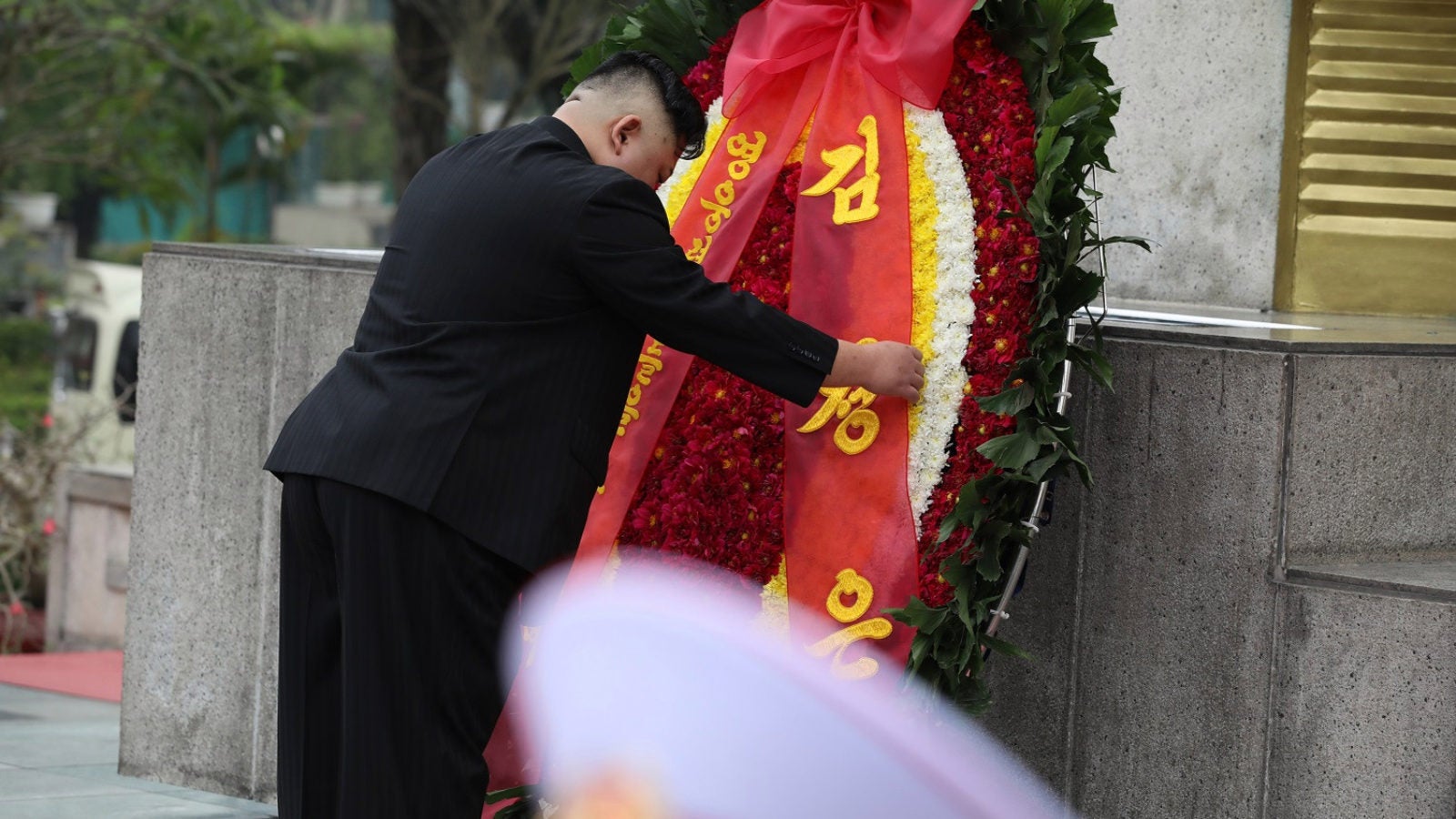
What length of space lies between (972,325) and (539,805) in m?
1.37

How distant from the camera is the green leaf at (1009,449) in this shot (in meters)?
3.48

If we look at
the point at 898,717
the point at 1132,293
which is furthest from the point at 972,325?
the point at 1132,293

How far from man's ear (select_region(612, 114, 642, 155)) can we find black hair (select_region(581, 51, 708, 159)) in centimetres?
6

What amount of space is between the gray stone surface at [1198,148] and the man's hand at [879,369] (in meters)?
2.12

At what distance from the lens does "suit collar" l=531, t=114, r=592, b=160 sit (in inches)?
137

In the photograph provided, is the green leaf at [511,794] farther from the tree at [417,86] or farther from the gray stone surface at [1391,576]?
the tree at [417,86]

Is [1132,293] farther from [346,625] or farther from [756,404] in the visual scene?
[346,625]

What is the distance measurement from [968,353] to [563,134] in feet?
2.94

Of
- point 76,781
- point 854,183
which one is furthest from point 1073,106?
point 76,781

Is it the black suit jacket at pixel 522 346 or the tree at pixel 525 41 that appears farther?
the tree at pixel 525 41

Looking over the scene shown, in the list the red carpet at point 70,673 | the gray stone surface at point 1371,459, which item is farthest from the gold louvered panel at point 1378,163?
the red carpet at point 70,673

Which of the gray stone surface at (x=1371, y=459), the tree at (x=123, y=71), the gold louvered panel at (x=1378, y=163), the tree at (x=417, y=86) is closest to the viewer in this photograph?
the gray stone surface at (x=1371, y=459)

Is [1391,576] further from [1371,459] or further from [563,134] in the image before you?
[563,134]

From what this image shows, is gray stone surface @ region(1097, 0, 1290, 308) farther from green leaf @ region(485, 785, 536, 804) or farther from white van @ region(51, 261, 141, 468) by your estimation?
white van @ region(51, 261, 141, 468)
